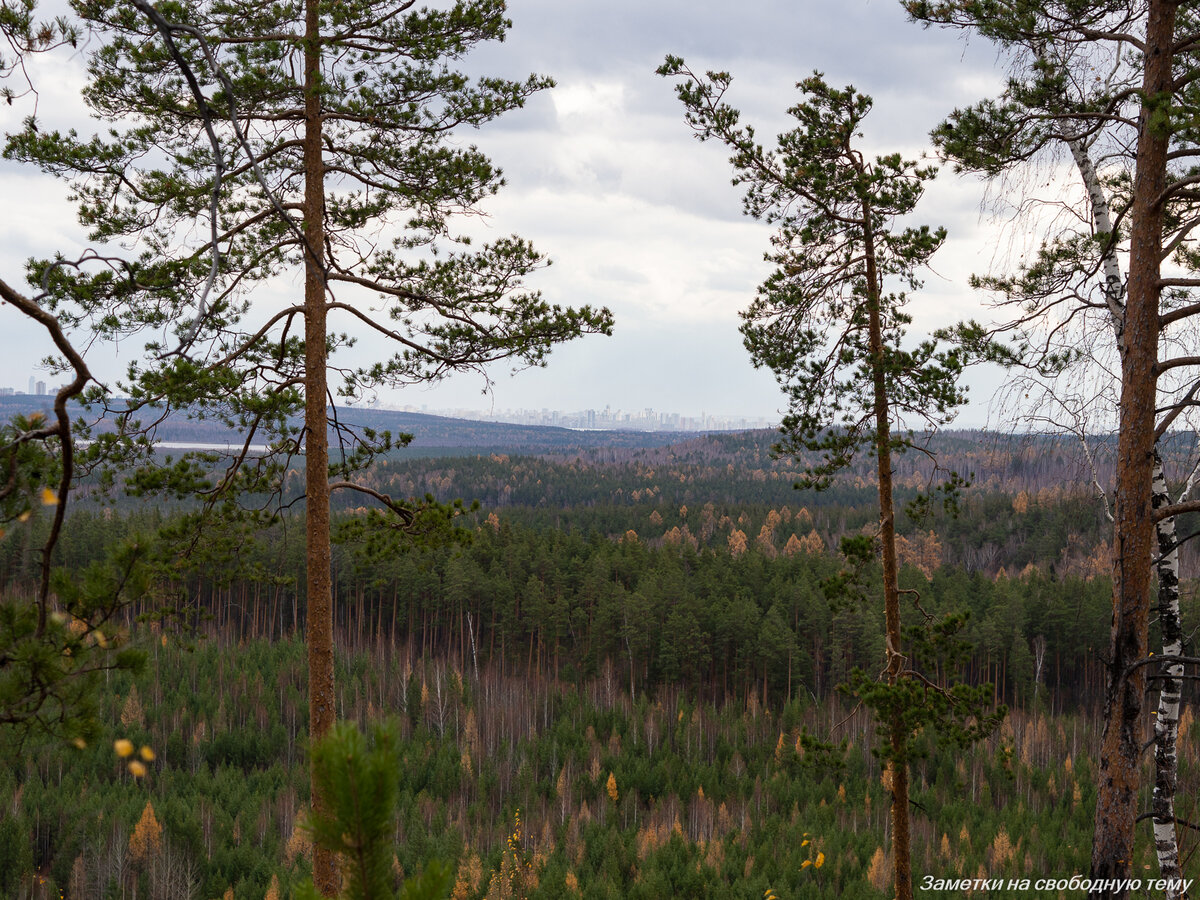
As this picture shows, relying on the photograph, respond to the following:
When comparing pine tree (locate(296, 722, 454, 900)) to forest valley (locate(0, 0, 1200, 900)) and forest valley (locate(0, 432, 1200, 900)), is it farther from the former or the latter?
forest valley (locate(0, 432, 1200, 900))

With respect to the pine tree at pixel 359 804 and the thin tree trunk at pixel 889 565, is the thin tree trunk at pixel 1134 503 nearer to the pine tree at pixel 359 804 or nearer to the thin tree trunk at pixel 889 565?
the thin tree trunk at pixel 889 565

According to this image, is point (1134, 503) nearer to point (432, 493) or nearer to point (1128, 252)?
point (1128, 252)

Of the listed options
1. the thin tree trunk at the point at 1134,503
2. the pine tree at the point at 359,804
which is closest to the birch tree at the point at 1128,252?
the thin tree trunk at the point at 1134,503

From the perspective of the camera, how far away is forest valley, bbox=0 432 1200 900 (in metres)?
24.2

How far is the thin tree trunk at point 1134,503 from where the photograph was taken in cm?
714

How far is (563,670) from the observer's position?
176ft

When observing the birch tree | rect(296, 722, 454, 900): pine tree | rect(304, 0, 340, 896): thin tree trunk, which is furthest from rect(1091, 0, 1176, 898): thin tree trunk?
rect(304, 0, 340, 896): thin tree trunk

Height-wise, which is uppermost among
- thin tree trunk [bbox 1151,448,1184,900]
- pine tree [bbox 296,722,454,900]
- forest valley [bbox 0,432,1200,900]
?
pine tree [bbox 296,722,454,900]

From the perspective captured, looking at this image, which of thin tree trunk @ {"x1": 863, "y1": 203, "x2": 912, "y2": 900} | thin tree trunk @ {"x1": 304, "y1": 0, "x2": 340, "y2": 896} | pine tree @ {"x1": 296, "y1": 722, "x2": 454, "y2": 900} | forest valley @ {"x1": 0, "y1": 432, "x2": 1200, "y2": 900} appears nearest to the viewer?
pine tree @ {"x1": 296, "y1": 722, "x2": 454, "y2": 900}

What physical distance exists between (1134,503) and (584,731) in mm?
Result: 40003

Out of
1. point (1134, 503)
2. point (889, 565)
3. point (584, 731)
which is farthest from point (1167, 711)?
point (584, 731)

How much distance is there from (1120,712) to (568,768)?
34.9 metres

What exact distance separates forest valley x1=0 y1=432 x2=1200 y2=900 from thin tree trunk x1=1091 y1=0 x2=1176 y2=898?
168cm

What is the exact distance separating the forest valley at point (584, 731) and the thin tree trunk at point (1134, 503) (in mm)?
1681
